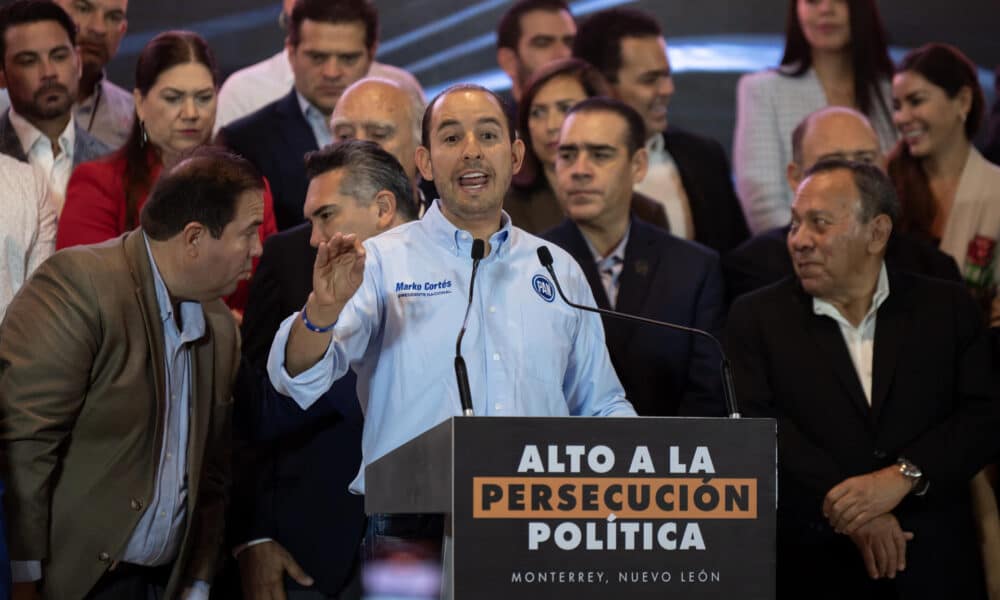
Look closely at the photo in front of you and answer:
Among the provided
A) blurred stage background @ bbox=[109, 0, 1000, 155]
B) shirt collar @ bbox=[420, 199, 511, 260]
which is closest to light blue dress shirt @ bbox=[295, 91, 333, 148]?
blurred stage background @ bbox=[109, 0, 1000, 155]

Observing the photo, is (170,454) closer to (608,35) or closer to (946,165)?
(608,35)

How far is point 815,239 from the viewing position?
166 inches

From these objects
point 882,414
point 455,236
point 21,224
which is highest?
point 21,224

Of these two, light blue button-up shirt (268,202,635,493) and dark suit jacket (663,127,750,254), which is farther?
dark suit jacket (663,127,750,254)

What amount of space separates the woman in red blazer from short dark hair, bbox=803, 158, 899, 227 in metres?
1.76

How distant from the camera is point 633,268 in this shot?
169 inches

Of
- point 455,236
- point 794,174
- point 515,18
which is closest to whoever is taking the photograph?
point 455,236

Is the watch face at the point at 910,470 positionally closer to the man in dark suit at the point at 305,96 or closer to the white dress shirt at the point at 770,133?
the white dress shirt at the point at 770,133

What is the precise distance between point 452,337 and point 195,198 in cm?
76

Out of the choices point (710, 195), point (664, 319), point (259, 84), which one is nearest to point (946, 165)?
point (710, 195)

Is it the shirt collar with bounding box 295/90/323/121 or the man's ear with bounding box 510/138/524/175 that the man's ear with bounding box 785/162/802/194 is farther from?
the man's ear with bounding box 510/138/524/175

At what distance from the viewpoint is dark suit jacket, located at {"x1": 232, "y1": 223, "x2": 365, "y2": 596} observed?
3.58m

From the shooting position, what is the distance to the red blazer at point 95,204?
4008mm

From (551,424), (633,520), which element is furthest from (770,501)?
(551,424)
